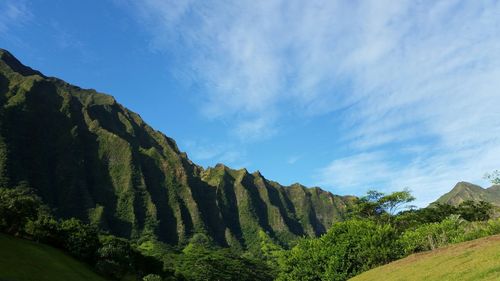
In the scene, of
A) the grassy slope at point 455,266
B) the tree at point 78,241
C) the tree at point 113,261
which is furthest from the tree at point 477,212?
the tree at point 78,241

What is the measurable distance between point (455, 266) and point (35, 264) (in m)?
40.5

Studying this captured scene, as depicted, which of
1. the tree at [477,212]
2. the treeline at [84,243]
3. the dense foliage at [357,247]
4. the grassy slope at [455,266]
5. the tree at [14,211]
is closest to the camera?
the grassy slope at [455,266]

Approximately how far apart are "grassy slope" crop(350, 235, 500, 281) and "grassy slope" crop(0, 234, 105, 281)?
31.2 m

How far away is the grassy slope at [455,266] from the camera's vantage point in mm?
22194

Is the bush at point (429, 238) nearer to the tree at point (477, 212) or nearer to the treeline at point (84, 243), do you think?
the treeline at point (84, 243)

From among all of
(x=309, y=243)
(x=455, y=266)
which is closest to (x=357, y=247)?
(x=309, y=243)

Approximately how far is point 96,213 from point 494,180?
161 m

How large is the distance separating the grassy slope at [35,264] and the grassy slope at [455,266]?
102ft

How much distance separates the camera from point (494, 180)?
60.1 metres

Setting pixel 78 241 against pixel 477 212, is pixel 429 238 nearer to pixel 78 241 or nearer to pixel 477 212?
pixel 78 241

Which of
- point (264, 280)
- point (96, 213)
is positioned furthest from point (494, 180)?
point (96, 213)

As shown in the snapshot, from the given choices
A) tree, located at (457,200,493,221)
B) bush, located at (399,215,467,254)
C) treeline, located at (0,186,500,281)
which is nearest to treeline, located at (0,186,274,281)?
treeline, located at (0,186,500,281)

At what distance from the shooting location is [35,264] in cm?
4444

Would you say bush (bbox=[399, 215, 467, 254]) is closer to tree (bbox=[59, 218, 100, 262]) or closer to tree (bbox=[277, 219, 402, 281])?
tree (bbox=[277, 219, 402, 281])
